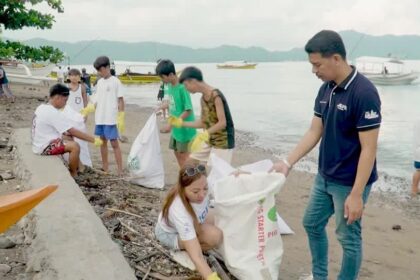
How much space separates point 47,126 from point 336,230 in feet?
10.5

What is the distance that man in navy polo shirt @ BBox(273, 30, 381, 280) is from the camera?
2.44m

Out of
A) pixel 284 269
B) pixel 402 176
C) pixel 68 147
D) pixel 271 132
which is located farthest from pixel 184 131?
pixel 271 132

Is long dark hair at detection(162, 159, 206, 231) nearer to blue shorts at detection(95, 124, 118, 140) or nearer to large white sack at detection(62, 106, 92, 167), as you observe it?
large white sack at detection(62, 106, 92, 167)

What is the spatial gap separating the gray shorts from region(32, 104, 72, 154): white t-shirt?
2.06 m

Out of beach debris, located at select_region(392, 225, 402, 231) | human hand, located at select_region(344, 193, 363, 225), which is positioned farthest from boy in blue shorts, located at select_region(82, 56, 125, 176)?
human hand, located at select_region(344, 193, 363, 225)

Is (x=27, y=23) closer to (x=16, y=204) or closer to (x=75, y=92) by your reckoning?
(x=75, y=92)

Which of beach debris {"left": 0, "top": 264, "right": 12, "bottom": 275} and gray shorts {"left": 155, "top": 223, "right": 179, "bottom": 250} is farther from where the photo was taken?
gray shorts {"left": 155, "top": 223, "right": 179, "bottom": 250}

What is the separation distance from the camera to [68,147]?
15.9 feet

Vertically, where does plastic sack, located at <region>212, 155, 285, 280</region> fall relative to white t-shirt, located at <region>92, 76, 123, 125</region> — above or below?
below

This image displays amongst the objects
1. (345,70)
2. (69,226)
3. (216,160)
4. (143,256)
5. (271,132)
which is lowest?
(271,132)

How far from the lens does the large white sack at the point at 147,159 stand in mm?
5232

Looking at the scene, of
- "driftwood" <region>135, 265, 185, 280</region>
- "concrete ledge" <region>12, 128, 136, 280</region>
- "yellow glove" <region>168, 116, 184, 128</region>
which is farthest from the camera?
"yellow glove" <region>168, 116, 184, 128</region>

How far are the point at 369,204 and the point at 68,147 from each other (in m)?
4.16

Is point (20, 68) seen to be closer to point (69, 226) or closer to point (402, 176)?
point (402, 176)
